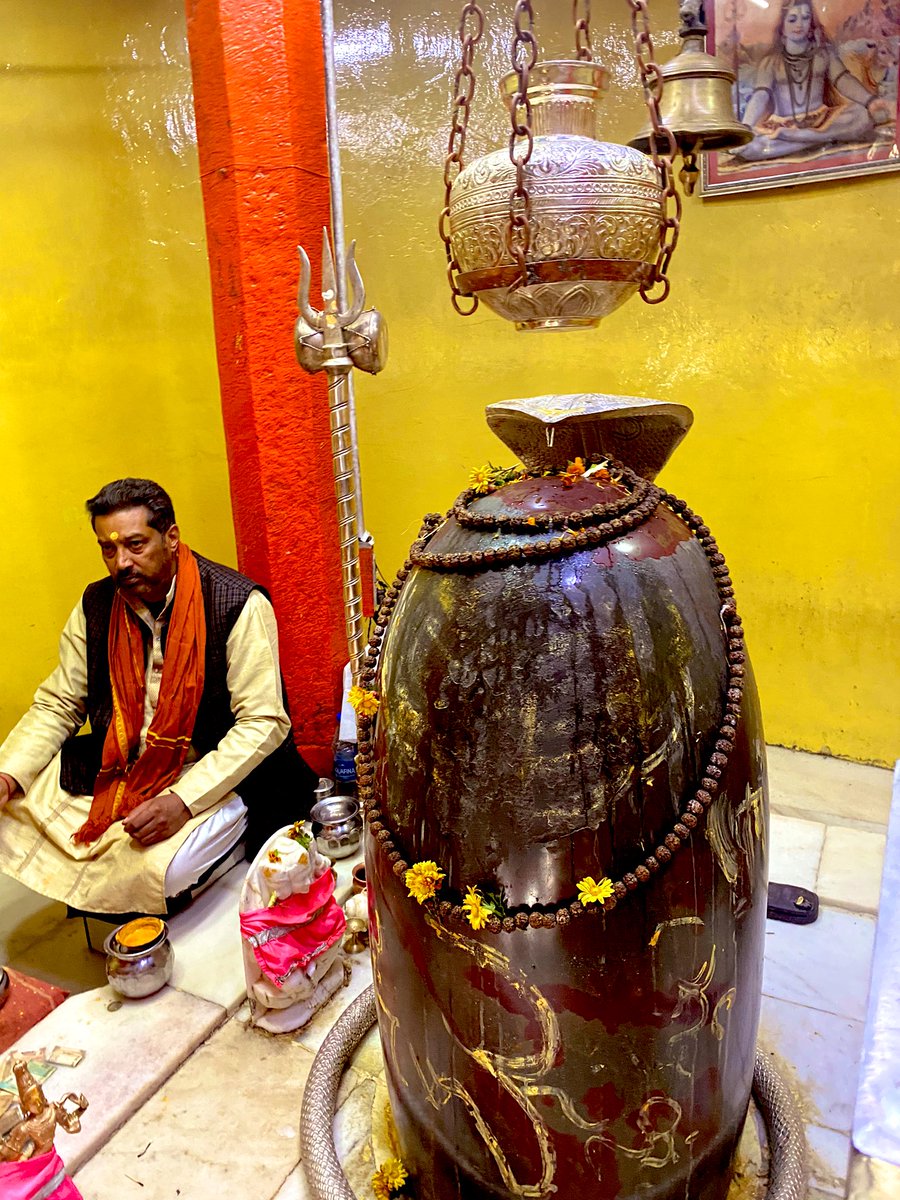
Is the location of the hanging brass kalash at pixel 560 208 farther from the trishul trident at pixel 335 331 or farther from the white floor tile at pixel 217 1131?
the white floor tile at pixel 217 1131

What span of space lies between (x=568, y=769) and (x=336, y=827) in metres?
1.93

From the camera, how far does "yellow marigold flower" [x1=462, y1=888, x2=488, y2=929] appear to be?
53.1 inches

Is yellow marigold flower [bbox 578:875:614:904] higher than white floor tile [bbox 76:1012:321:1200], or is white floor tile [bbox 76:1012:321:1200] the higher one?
yellow marigold flower [bbox 578:875:614:904]

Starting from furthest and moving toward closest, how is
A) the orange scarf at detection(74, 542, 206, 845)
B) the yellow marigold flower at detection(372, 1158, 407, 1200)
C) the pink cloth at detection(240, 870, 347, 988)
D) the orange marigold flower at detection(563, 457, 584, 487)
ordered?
the orange scarf at detection(74, 542, 206, 845) < the pink cloth at detection(240, 870, 347, 988) < the yellow marigold flower at detection(372, 1158, 407, 1200) < the orange marigold flower at detection(563, 457, 584, 487)

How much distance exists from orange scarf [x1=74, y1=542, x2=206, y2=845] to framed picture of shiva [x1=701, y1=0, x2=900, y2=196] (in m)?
2.68

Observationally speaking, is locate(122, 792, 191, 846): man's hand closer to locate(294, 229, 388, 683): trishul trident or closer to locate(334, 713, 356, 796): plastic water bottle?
locate(334, 713, 356, 796): plastic water bottle

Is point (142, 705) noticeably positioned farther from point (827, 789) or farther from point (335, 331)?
point (827, 789)

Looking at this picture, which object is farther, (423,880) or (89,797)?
(89,797)

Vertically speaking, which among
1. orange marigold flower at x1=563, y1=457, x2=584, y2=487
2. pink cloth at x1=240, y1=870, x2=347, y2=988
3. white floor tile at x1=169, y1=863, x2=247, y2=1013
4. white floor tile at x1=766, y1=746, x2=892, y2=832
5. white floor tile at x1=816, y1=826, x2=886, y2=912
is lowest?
white floor tile at x1=766, y1=746, x2=892, y2=832

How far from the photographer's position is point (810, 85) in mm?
3162

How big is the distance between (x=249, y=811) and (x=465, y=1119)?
185 centimetres

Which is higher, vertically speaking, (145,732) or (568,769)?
(568,769)

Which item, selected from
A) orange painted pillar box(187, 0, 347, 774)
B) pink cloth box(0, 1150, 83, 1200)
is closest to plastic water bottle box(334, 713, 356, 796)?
orange painted pillar box(187, 0, 347, 774)

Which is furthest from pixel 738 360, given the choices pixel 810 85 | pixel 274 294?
pixel 274 294
